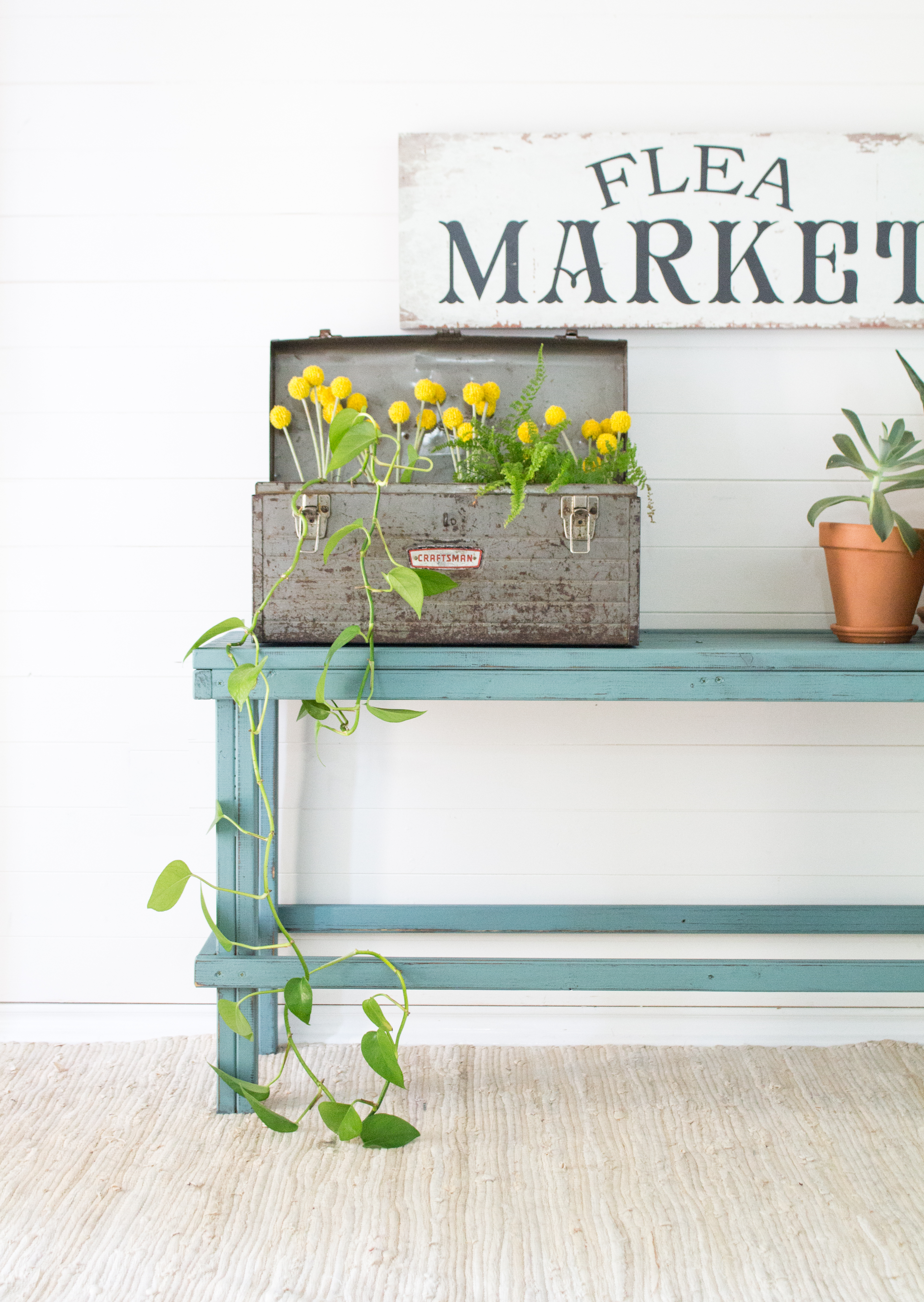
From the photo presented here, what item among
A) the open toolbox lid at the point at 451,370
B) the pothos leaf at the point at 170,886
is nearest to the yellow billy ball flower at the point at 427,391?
the open toolbox lid at the point at 451,370

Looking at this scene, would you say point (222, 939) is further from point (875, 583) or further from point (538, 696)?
point (875, 583)

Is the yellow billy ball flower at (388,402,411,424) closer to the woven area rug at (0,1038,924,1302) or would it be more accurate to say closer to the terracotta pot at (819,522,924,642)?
the terracotta pot at (819,522,924,642)

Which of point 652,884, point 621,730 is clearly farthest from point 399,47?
point 652,884

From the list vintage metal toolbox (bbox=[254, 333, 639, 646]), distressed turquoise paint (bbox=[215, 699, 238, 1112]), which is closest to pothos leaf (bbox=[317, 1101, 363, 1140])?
distressed turquoise paint (bbox=[215, 699, 238, 1112])

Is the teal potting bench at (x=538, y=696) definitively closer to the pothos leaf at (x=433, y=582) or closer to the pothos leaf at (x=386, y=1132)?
the pothos leaf at (x=433, y=582)

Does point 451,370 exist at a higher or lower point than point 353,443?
higher

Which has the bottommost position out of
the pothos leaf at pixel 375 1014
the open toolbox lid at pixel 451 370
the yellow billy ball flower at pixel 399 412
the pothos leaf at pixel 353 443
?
the pothos leaf at pixel 375 1014

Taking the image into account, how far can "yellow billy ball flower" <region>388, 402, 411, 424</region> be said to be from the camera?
1568 millimetres

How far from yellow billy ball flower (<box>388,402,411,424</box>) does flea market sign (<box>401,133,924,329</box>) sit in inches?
13.7

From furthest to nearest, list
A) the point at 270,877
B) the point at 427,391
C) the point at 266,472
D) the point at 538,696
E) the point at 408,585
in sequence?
the point at 266,472, the point at 270,877, the point at 427,391, the point at 538,696, the point at 408,585

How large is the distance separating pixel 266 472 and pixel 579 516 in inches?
29.3

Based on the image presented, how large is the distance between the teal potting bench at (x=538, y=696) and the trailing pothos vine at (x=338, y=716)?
0.08 ft

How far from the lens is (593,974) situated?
1529mm

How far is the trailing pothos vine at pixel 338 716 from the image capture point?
4.57ft
